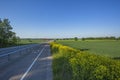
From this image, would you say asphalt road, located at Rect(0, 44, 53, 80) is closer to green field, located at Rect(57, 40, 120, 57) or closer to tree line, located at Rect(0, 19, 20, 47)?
green field, located at Rect(57, 40, 120, 57)

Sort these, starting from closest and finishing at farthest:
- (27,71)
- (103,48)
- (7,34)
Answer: (27,71) < (103,48) < (7,34)

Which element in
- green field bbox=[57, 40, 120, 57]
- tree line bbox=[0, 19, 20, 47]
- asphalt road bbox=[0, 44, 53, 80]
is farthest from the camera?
tree line bbox=[0, 19, 20, 47]

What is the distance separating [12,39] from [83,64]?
97227 mm

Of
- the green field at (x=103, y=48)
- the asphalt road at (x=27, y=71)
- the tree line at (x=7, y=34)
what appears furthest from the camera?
the tree line at (x=7, y=34)

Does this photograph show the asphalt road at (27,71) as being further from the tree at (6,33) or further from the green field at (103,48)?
the tree at (6,33)

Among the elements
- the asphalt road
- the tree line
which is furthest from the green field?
the tree line

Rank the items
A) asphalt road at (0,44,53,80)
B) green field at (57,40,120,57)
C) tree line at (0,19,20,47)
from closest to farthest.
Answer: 1. asphalt road at (0,44,53,80)
2. green field at (57,40,120,57)
3. tree line at (0,19,20,47)

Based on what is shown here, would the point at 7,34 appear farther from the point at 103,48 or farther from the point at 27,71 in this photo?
the point at 27,71

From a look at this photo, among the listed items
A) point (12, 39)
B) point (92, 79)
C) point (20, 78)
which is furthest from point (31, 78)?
point (12, 39)

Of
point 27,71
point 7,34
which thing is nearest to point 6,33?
point 7,34

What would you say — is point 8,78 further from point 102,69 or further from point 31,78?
point 102,69

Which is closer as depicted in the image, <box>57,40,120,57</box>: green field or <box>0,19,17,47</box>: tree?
<box>57,40,120,57</box>: green field

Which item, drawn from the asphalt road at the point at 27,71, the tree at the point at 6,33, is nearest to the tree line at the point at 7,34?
the tree at the point at 6,33

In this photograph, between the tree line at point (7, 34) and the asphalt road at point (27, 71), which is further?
the tree line at point (7, 34)
